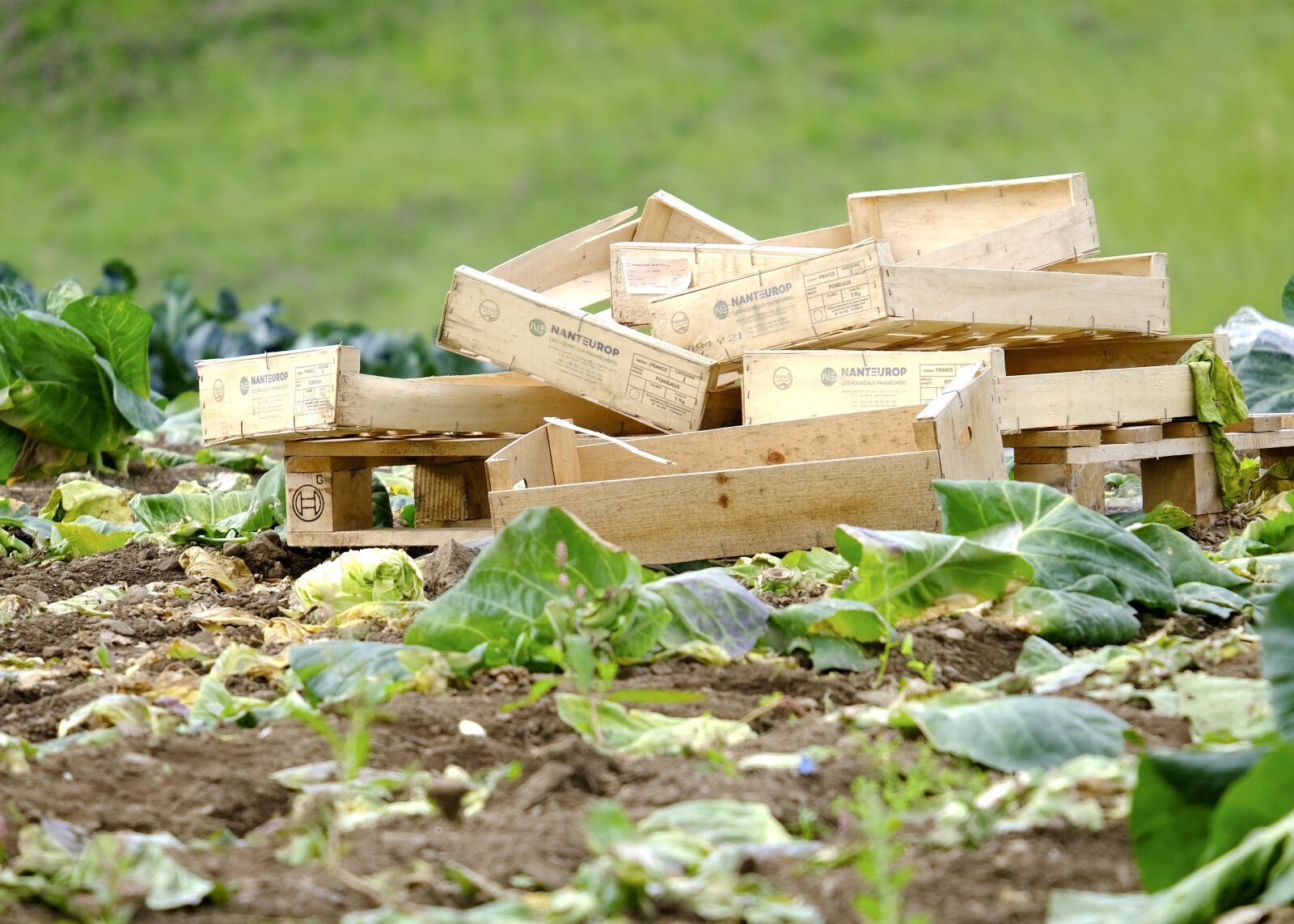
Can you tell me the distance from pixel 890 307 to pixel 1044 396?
1.31ft

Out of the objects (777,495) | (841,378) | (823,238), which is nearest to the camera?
(777,495)

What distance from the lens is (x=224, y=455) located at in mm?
5070

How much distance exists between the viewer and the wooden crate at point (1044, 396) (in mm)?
2898

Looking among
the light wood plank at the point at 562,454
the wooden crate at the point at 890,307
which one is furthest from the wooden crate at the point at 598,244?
the light wood plank at the point at 562,454

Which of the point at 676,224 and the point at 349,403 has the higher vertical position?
the point at 676,224

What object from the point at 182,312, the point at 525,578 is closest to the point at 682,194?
the point at 182,312

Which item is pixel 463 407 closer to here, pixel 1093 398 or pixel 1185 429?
pixel 1093 398

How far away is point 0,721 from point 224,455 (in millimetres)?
3346

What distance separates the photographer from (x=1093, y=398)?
2986 mm

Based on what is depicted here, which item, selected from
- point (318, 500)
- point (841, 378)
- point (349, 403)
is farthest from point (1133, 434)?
point (318, 500)

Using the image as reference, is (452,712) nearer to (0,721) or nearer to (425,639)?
(425,639)

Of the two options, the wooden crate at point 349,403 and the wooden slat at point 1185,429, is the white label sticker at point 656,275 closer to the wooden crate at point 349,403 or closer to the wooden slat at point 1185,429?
the wooden crate at point 349,403

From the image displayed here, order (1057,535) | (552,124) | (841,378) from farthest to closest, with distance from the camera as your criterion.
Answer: (552,124) → (841,378) → (1057,535)

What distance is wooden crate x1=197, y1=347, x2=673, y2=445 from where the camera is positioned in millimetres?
3047
